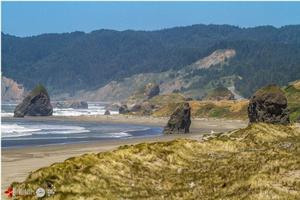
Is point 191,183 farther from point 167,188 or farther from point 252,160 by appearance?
point 252,160

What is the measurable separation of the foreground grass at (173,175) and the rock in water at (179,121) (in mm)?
61510

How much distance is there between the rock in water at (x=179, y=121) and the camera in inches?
4158

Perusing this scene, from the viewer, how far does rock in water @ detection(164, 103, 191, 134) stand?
347 ft

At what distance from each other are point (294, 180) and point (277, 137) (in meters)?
30.2

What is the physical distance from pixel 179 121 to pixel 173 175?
2848 inches

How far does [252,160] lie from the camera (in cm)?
3753

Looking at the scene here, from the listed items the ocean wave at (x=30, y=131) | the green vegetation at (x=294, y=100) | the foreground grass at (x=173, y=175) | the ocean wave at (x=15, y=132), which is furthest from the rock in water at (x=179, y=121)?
the foreground grass at (x=173, y=175)

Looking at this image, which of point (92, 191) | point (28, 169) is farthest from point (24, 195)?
point (28, 169)

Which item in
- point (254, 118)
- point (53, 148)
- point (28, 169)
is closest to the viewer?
point (28, 169)

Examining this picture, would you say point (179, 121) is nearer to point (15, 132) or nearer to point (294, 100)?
point (15, 132)

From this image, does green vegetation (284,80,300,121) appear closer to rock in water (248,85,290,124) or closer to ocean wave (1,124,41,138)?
rock in water (248,85,290,124)

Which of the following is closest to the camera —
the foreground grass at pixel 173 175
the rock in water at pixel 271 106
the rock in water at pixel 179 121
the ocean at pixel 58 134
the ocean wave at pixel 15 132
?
the foreground grass at pixel 173 175

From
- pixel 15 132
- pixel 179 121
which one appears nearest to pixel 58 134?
pixel 15 132

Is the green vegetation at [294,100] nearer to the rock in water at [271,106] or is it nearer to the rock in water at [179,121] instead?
the rock in water at [179,121]
